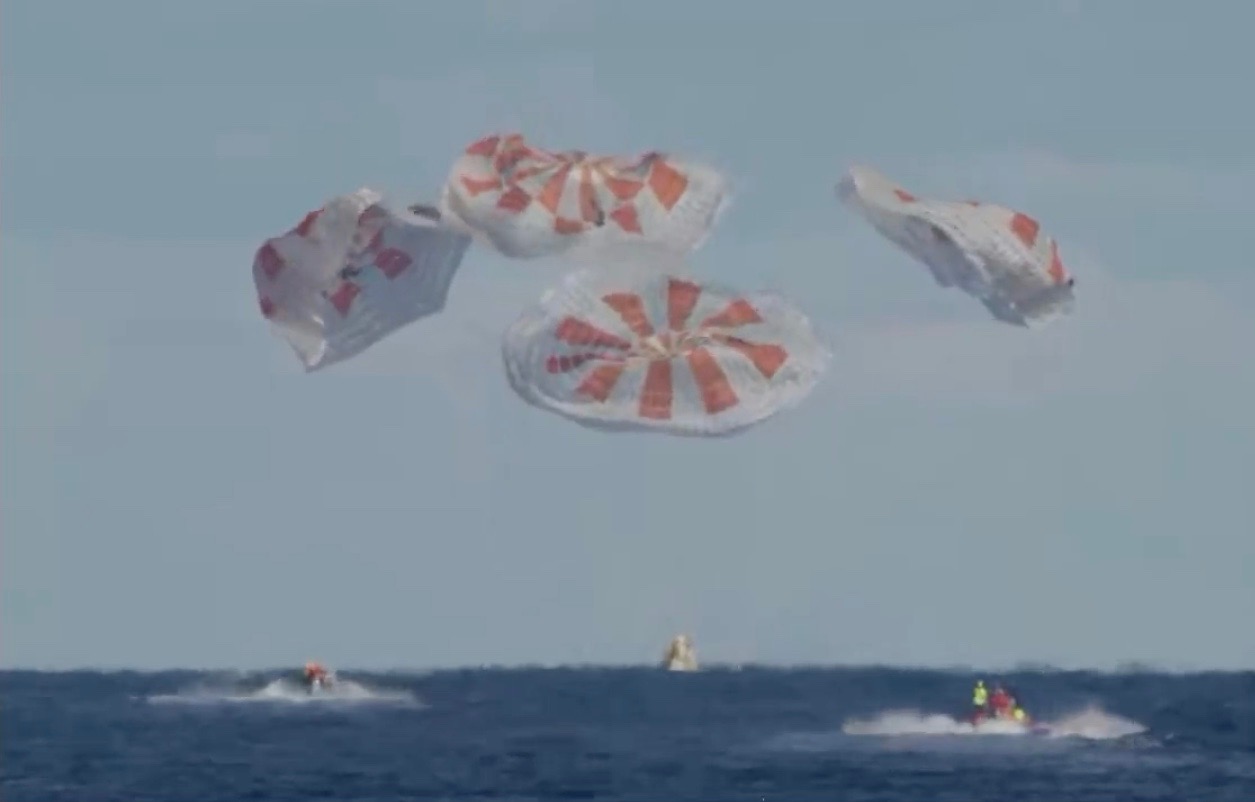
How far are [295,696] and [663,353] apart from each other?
195 feet

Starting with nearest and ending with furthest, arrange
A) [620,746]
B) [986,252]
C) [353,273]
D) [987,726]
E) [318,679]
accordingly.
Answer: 1. [986,252]
2. [353,273]
3. [620,746]
4. [987,726]
5. [318,679]

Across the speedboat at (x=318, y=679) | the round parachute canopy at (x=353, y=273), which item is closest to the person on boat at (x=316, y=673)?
the speedboat at (x=318, y=679)

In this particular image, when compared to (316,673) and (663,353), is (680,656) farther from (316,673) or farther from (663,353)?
(663,353)

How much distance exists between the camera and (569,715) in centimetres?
7694

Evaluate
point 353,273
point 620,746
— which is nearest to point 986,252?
point 353,273

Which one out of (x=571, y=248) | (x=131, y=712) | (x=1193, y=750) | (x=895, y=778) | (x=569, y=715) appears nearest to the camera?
(x=571, y=248)

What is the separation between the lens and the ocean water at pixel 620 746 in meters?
44.9

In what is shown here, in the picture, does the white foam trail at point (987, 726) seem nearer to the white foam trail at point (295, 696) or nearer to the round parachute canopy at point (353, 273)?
the white foam trail at point (295, 696)

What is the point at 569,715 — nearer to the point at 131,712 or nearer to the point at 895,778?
the point at 131,712

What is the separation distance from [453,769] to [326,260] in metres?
19.8

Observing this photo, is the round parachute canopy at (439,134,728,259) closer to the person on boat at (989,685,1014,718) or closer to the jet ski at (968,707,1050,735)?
the person on boat at (989,685,1014,718)

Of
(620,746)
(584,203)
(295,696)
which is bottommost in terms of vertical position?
(620,746)

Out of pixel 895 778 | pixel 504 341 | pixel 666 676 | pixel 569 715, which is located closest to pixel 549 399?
pixel 504 341

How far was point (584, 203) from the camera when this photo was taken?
28578mm
